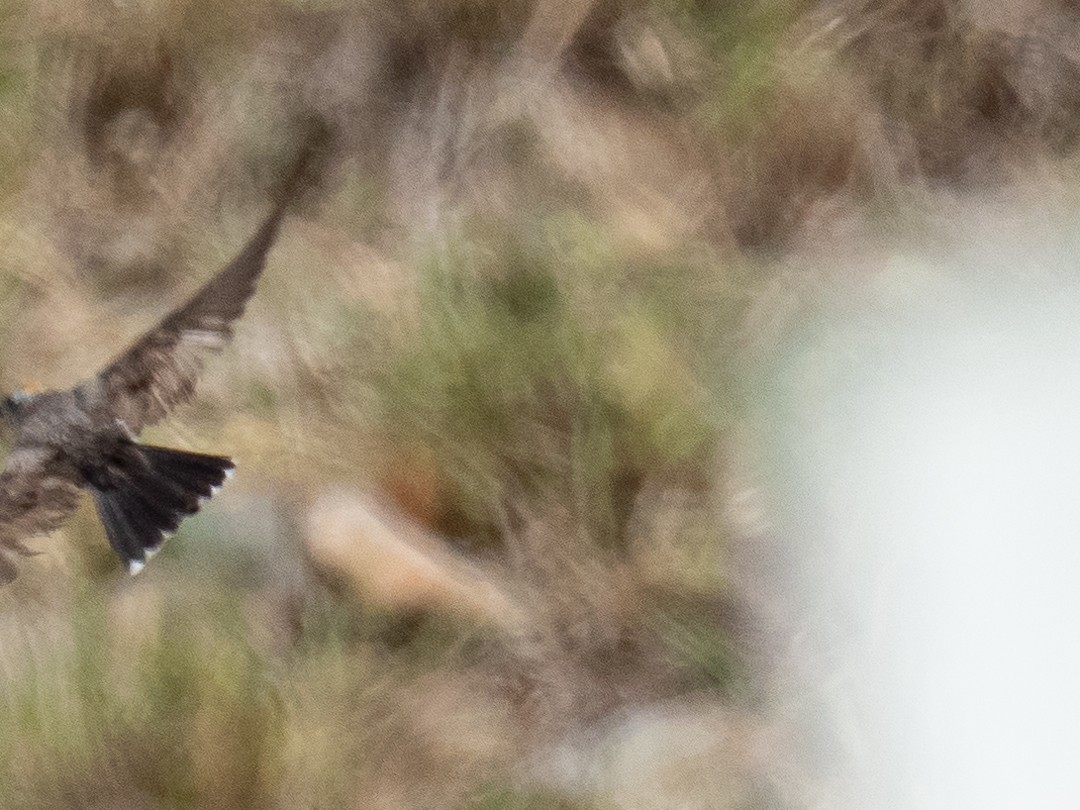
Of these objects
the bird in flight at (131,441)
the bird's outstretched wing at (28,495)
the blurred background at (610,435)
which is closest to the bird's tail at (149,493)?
the bird in flight at (131,441)

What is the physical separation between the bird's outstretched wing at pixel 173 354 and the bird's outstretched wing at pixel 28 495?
17 cm

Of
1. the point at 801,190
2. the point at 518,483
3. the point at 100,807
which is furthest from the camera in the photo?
the point at 801,190

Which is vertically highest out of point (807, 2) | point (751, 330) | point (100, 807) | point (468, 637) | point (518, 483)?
point (807, 2)

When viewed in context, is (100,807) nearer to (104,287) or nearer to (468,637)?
(468,637)

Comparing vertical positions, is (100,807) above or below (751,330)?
below

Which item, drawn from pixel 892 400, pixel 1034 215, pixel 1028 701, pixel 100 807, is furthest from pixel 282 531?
pixel 1034 215

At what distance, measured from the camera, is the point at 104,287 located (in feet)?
9.55

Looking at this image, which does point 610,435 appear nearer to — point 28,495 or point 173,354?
point 173,354

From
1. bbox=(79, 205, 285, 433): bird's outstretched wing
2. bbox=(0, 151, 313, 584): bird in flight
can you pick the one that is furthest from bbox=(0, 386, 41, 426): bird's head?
bbox=(79, 205, 285, 433): bird's outstretched wing

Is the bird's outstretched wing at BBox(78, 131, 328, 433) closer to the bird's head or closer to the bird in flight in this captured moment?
the bird in flight

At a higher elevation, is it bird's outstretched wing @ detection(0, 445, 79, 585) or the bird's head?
the bird's head

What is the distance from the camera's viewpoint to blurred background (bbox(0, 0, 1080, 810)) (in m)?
2.52

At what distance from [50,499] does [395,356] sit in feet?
2.44

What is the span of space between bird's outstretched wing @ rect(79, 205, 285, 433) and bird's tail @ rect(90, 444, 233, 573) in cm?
8
